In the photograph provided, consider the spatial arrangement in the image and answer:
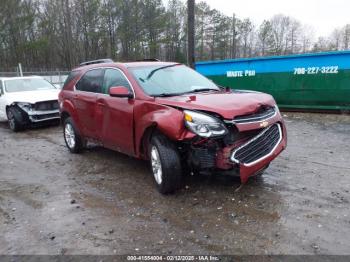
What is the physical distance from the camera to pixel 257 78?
12.2m

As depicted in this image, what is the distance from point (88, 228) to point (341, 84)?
28.6ft

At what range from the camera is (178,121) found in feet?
14.4

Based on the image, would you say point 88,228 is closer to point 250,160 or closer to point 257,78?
point 250,160

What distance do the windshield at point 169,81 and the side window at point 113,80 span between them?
8.2 inches

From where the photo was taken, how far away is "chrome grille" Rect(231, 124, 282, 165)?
431cm

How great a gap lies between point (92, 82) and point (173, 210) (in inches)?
125

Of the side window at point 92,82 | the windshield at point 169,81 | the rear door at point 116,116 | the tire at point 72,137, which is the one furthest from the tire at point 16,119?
the windshield at point 169,81

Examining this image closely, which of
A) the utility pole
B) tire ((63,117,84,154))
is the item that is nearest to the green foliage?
the utility pole

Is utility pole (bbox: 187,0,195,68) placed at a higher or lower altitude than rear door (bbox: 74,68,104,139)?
higher

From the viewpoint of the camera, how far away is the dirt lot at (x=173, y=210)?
11.7 feet

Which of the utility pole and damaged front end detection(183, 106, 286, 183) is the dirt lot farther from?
the utility pole

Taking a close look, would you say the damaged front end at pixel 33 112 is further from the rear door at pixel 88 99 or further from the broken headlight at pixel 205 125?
the broken headlight at pixel 205 125

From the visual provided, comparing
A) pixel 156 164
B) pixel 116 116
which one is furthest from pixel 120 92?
pixel 156 164

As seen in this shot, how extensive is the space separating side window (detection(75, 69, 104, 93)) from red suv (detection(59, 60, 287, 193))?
2cm
